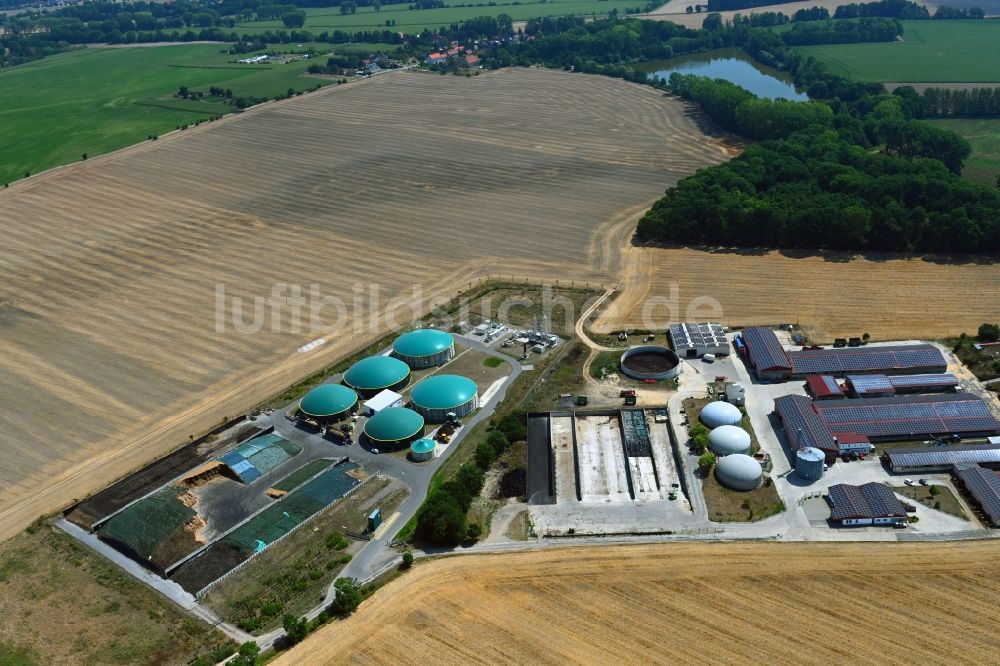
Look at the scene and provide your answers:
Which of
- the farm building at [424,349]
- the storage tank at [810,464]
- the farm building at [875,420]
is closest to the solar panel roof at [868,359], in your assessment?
the farm building at [875,420]

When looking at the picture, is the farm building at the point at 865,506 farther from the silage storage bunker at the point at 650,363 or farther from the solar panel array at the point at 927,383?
the silage storage bunker at the point at 650,363

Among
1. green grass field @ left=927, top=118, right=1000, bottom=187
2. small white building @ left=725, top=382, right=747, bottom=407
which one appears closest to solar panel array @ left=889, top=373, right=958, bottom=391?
small white building @ left=725, top=382, right=747, bottom=407

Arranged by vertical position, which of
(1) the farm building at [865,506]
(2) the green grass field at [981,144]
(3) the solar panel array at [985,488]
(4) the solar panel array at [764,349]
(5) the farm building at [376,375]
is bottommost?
(5) the farm building at [376,375]

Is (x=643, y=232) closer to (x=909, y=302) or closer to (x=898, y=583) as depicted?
(x=909, y=302)

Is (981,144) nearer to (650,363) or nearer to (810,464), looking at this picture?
(650,363)

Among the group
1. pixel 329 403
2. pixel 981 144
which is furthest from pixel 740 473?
pixel 981 144

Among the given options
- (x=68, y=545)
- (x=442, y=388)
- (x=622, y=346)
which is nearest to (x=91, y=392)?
(x=68, y=545)
